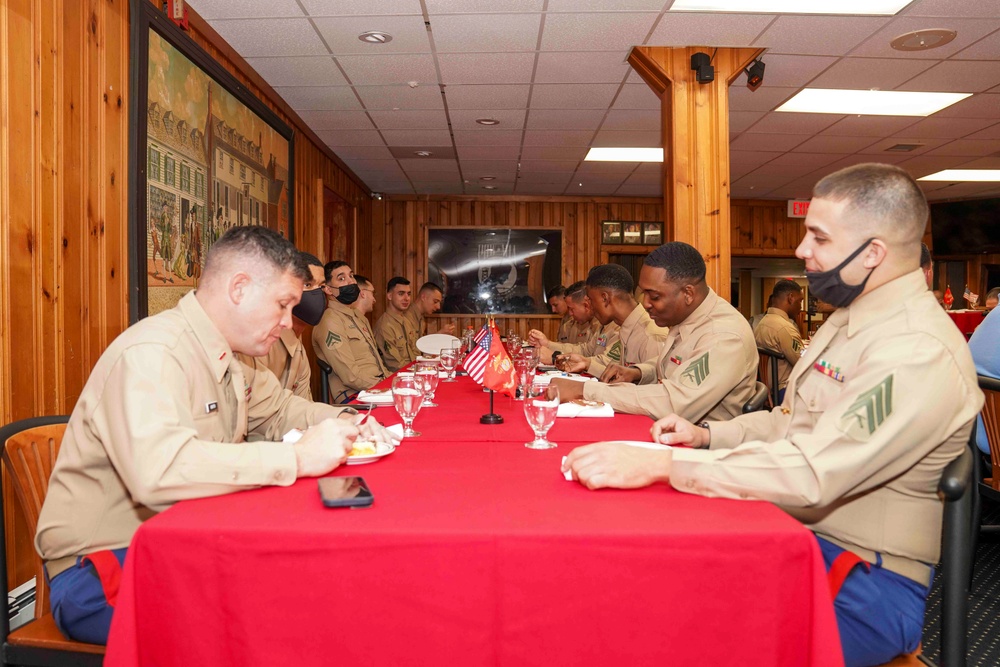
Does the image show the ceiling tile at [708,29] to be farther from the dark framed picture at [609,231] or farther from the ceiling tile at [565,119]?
the dark framed picture at [609,231]

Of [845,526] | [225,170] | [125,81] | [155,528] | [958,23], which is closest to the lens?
[155,528]

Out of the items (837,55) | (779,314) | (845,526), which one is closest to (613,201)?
(779,314)

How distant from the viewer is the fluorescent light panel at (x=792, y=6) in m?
4.05

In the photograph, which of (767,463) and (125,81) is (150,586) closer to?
(767,463)

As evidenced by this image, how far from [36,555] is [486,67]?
4267 millimetres

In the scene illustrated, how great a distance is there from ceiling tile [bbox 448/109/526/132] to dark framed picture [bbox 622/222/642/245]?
412 centimetres

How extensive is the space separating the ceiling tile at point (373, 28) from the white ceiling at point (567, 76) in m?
0.01

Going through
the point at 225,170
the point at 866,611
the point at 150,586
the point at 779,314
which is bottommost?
the point at 866,611

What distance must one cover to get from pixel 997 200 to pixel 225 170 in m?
10.4

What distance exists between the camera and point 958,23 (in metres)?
4.30

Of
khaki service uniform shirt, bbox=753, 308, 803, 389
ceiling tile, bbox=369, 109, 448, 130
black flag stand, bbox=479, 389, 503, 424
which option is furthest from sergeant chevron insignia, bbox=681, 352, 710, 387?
ceiling tile, bbox=369, 109, 448, 130

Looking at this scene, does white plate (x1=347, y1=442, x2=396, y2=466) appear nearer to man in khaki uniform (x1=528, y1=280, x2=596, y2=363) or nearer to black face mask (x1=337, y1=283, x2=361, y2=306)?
man in khaki uniform (x1=528, y1=280, x2=596, y2=363)

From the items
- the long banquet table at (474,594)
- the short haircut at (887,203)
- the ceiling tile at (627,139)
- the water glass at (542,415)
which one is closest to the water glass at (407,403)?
the water glass at (542,415)

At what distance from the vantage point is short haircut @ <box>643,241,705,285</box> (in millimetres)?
3311
